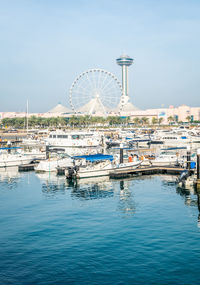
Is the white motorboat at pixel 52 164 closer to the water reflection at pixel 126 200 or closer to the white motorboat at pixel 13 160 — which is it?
the white motorboat at pixel 13 160

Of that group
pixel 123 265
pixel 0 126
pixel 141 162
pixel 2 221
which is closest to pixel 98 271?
pixel 123 265

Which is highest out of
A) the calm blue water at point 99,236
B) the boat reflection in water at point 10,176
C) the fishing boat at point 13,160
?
the fishing boat at point 13,160

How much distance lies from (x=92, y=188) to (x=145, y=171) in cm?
1158

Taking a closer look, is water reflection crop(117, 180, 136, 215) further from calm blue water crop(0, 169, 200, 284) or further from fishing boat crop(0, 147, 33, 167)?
fishing boat crop(0, 147, 33, 167)

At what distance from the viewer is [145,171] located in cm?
5009

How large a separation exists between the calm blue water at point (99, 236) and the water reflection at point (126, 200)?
0.09m

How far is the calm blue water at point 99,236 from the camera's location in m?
18.5

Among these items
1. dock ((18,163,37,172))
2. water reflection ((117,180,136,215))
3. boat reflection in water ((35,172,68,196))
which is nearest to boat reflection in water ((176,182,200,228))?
water reflection ((117,180,136,215))

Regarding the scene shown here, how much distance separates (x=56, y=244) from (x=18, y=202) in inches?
521

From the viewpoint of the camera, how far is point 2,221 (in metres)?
28.1

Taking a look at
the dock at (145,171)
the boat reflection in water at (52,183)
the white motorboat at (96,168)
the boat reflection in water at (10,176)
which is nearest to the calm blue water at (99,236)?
the boat reflection in water at (52,183)

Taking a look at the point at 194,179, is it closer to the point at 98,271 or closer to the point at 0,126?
the point at 98,271

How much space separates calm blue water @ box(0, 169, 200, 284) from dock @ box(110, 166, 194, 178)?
25.4 ft

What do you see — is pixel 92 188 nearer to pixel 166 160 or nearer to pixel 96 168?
pixel 96 168
